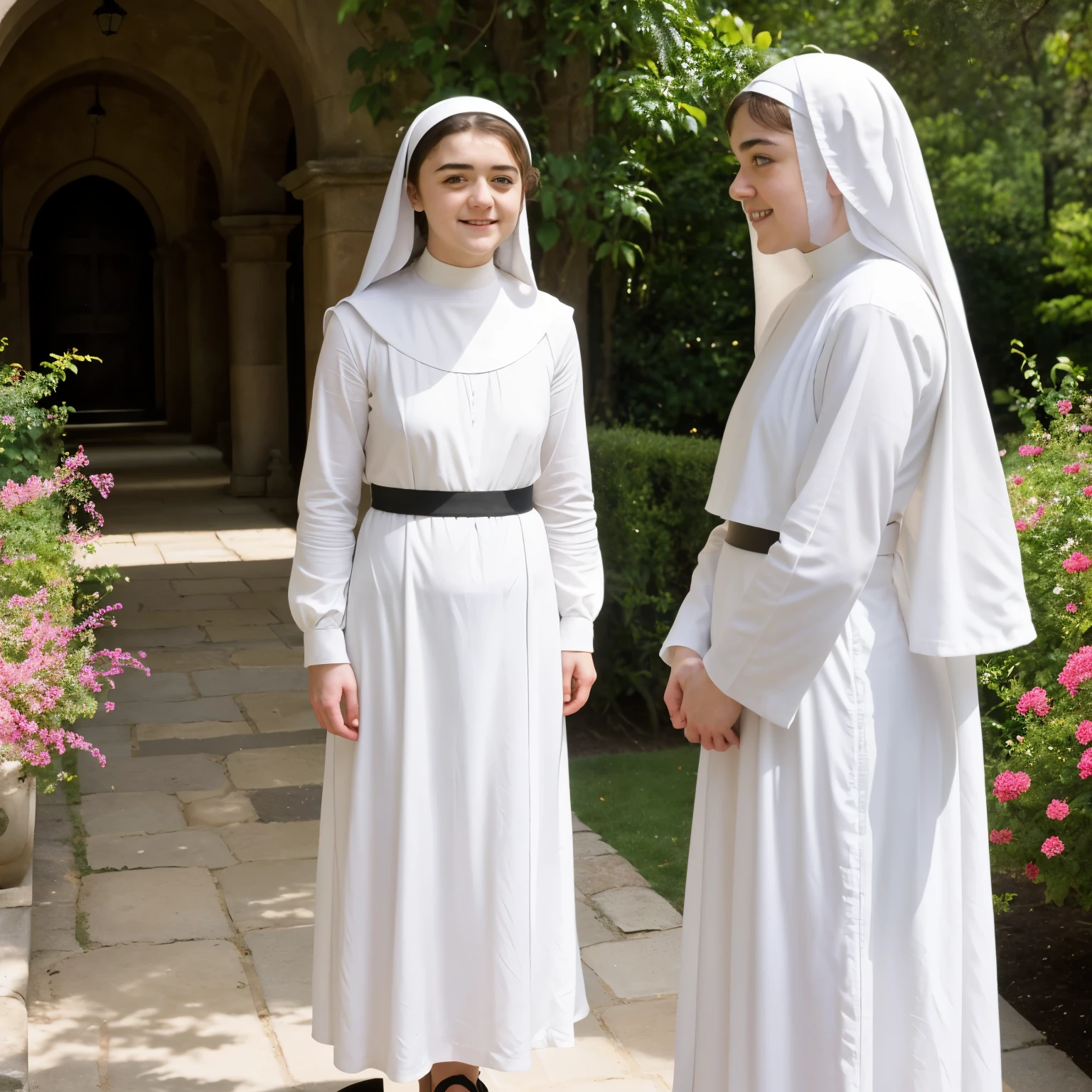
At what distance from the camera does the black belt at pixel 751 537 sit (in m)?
2.07

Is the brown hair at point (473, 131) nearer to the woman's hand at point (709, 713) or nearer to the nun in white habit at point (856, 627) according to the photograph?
the nun in white habit at point (856, 627)

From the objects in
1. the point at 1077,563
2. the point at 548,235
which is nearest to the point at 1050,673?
the point at 1077,563

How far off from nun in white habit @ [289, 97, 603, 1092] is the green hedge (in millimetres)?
3229

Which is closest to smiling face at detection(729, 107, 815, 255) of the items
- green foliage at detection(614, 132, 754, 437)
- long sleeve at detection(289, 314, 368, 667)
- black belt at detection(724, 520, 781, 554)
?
black belt at detection(724, 520, 781, 554)

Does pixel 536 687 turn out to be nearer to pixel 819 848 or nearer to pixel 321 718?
pixel 321 718

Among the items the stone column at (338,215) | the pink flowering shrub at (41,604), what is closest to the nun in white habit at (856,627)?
the pink flowering shrub at (41,604)

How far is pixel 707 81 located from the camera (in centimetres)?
577

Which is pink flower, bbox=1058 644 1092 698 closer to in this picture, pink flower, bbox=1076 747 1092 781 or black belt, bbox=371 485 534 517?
pink flower, bbox=1076 747 1092 781

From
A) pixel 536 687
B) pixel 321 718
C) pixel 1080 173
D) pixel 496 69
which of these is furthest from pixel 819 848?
pixel 1080 173

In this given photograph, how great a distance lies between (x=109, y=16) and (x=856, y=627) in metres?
12.8

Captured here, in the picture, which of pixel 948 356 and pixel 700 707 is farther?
pixel 700 707

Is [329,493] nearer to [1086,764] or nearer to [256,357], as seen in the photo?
[1086,764]

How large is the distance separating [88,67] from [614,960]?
13.6 meters

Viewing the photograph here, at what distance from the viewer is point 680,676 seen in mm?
2152
